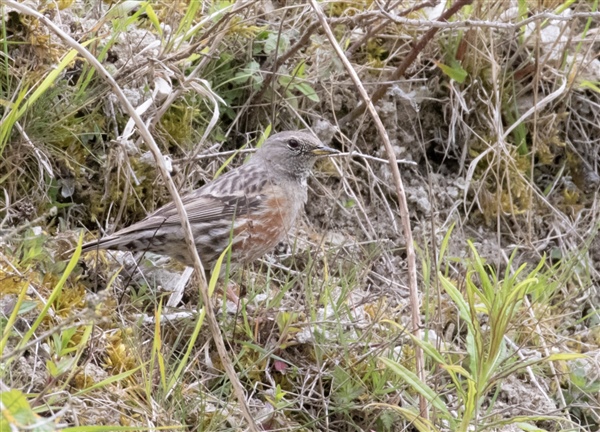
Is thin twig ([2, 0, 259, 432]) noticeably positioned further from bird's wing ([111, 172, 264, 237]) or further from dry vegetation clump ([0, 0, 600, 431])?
bird's wing ([111, 172, 264, 237])

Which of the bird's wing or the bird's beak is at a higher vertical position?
the bird's beak

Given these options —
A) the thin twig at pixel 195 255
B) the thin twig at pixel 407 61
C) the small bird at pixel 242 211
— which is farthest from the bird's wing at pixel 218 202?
the thin twig at pixel 195 255

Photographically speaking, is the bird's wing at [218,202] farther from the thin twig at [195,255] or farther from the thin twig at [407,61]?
the thin twig at [195,255]

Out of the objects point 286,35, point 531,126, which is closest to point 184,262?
point 286,35

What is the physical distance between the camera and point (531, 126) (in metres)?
6.16

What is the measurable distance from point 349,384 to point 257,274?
1.06 meters

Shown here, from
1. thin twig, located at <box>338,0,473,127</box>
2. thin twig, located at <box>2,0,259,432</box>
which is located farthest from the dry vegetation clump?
thin twig, located at <box>2,0,259,432</box>

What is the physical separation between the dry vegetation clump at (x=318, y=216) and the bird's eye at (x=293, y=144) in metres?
0.23

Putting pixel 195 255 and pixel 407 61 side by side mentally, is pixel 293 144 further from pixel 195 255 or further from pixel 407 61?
pixel 195 255

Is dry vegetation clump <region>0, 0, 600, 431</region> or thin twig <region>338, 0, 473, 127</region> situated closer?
dry vegetation clump <region>0, 0, 600, 431</region>

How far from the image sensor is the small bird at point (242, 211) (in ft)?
15.2

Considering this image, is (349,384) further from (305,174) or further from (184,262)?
(305,174)

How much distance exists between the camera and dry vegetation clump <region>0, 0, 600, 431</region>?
361 cm

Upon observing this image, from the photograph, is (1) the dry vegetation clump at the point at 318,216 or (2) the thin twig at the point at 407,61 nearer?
(1) the dry vegetation clump at the point at 318,216
